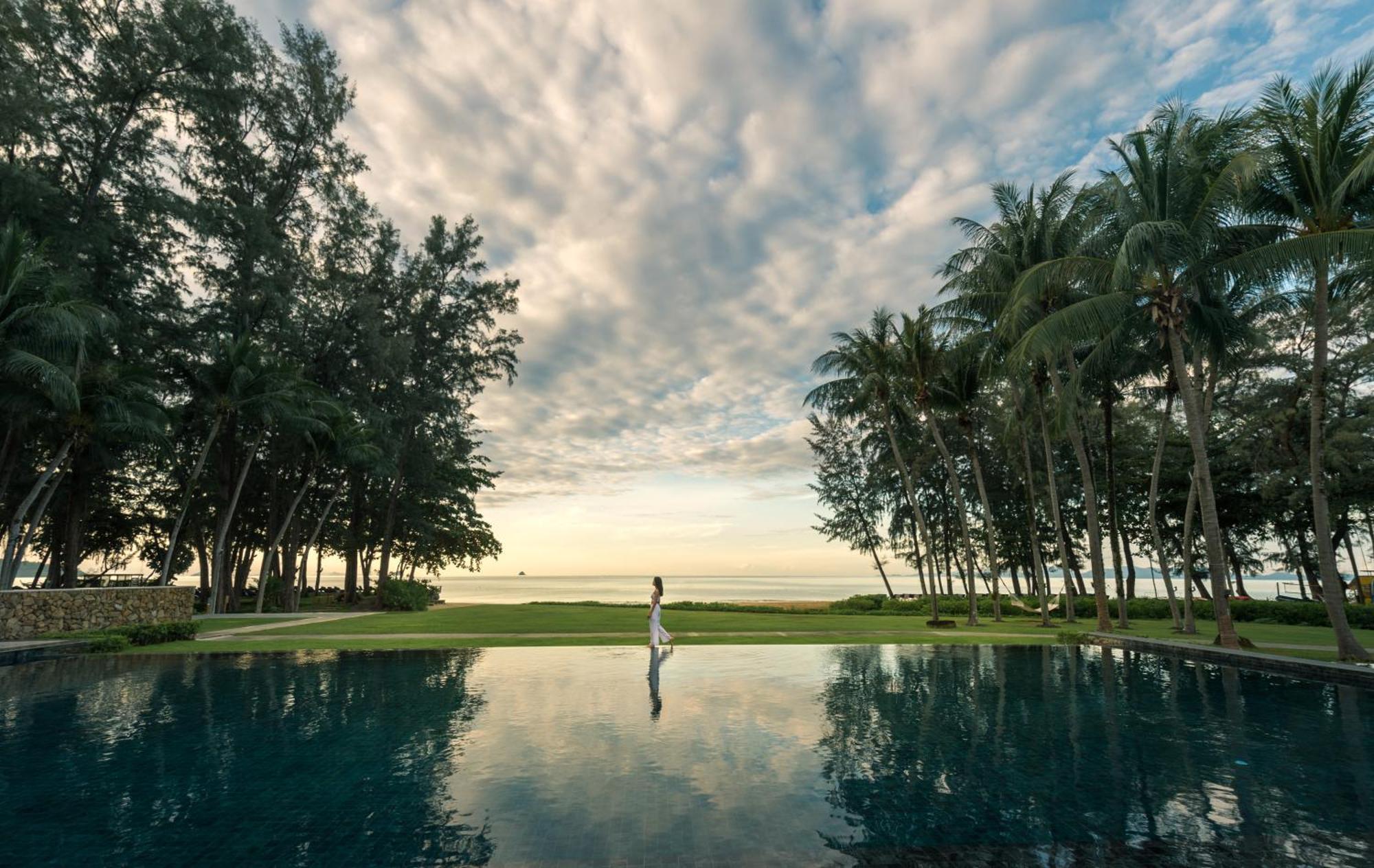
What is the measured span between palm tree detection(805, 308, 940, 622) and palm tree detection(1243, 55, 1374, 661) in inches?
515

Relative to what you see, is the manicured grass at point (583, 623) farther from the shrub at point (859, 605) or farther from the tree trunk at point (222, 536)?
the tree trunk at point (222, 536)

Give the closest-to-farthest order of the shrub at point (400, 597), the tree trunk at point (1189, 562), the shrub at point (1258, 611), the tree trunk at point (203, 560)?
the tree trunk at point (1189, 562) → the shrub at point (1258, 611) → the shrub at point (400, 597) → the tree trunk at point (203, 560)

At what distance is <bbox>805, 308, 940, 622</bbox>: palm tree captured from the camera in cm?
2942

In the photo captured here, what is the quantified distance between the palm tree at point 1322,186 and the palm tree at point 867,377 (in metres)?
13.1

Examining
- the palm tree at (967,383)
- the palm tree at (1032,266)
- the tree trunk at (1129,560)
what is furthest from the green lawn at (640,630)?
the tree trunk at (1129,560)

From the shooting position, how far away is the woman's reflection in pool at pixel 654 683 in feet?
33.9

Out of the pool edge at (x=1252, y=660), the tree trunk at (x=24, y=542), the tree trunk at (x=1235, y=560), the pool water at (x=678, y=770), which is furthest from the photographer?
the tree trunk at (x=1235, y=560)

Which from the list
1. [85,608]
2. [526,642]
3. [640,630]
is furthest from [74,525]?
[640,630]

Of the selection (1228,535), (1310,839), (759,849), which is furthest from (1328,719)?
(1228,535)

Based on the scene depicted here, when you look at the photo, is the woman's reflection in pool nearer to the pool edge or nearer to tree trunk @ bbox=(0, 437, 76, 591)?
the pool edge

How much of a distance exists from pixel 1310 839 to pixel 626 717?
744 cm

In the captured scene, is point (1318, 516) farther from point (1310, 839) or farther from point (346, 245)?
point (346, 245)

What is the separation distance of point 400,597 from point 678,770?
33367 millimetres

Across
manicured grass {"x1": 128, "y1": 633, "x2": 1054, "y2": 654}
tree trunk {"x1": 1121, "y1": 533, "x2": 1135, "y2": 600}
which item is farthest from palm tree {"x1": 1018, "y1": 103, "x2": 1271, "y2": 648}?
tree trunk {"x1": 1121, "y1": 533, "x2": 1135, "y2": 600}
